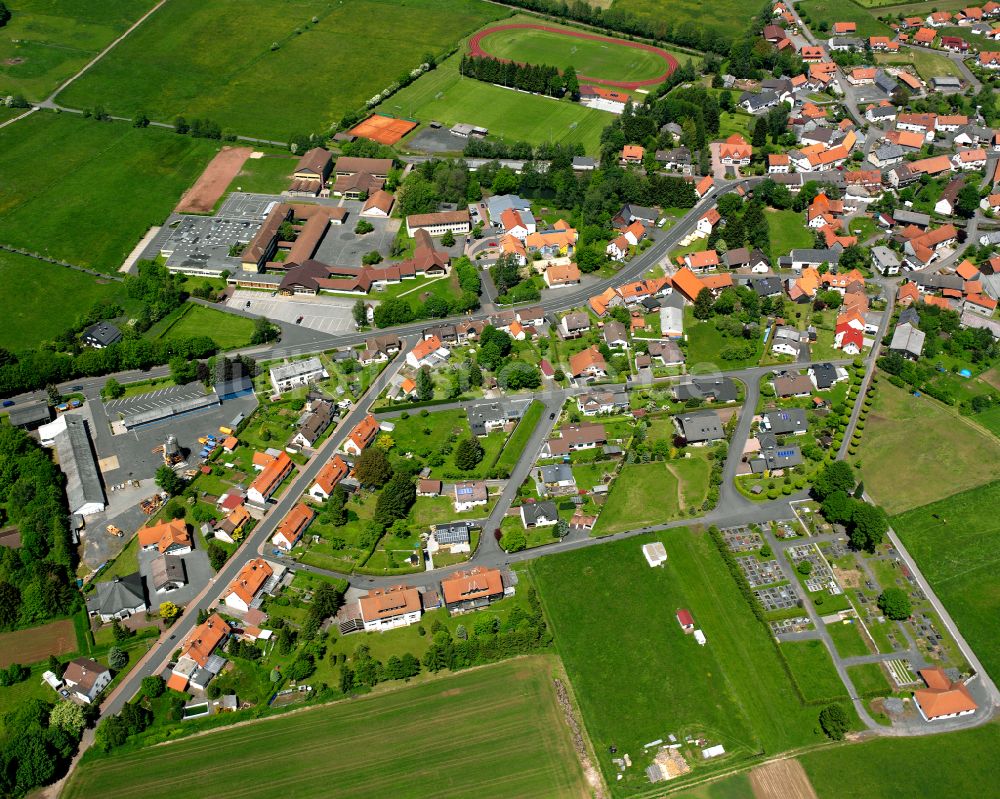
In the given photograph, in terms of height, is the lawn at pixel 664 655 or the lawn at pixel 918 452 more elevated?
the lawn at pixel 918 452

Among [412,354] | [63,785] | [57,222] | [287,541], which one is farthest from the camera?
[57,222]

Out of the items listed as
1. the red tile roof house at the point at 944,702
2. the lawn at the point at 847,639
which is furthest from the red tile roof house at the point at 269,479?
the red tile roof house at the point at 944,702

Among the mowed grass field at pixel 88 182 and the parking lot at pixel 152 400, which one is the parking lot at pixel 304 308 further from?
the mowed grass field at pixel 88 182

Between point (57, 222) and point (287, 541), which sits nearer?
point (287, 541)

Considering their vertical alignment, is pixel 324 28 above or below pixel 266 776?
above

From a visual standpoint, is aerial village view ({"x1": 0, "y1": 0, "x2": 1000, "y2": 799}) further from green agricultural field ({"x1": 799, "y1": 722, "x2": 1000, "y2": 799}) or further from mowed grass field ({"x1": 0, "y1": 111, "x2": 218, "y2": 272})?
mowed grass field ({"x1": 0, "y1": 111, "x2": 218, "y2": 272})

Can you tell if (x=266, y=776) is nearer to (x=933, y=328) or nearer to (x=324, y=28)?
(x=933, y=328)

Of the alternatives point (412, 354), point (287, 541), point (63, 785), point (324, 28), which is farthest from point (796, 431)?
point (324, 28)
